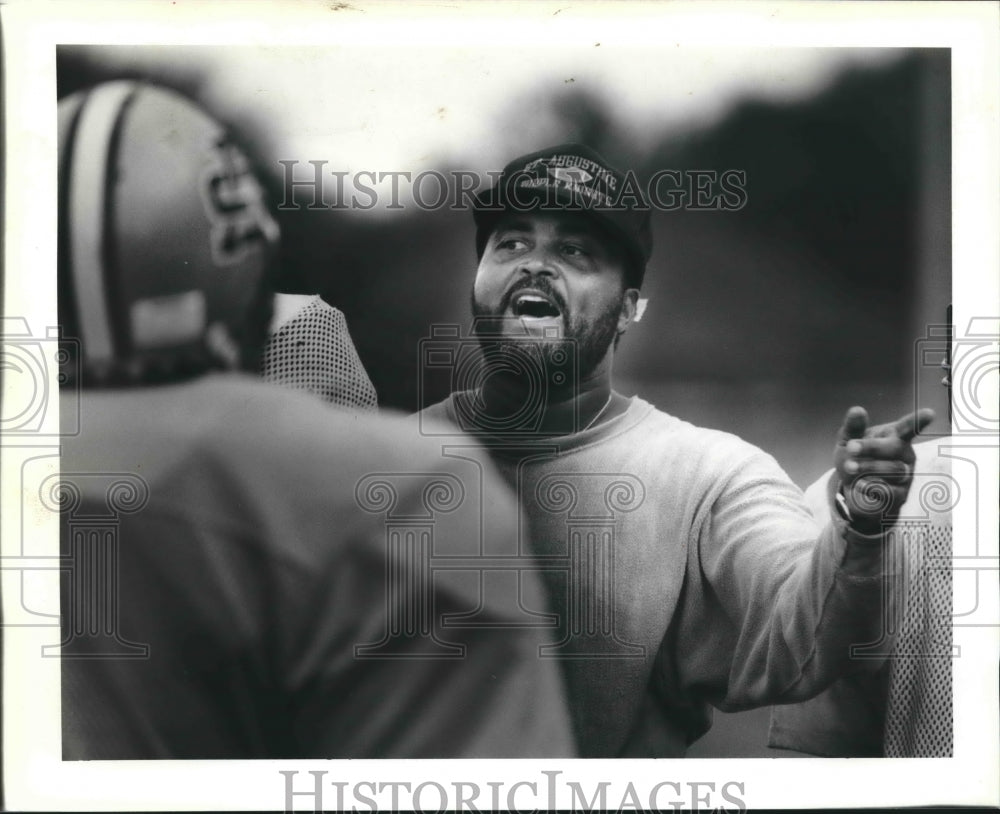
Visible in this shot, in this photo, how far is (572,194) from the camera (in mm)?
2750

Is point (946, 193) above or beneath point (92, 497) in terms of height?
above

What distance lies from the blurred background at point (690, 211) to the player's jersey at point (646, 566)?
117 mm

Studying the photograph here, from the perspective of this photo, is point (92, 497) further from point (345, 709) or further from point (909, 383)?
point (909, 383)

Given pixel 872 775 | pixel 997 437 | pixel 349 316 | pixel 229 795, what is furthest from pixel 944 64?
pixel 229 795

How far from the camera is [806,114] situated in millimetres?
2793

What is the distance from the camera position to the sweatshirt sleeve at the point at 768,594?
2.72 meters

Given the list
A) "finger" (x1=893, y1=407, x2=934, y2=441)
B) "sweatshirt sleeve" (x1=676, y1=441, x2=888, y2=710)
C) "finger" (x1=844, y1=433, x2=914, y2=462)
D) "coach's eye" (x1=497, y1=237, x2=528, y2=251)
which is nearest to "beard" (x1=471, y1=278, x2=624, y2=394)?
"coach's eye" (x1=497, y1=237, x2=528, y2=251)

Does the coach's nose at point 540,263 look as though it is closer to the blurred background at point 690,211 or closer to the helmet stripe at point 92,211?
the blurred background at point 690,211

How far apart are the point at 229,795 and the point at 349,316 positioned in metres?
1.31

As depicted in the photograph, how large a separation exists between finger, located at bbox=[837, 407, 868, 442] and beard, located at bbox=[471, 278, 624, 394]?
67 cm

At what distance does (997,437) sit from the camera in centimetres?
282

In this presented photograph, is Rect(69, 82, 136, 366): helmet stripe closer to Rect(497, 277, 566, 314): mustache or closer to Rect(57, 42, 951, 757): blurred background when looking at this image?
Rect(57, 42, 951, 757): blurred background

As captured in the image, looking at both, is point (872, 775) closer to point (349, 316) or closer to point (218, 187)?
point (349, 316)

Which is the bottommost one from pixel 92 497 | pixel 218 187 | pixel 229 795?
pixel 229 795
